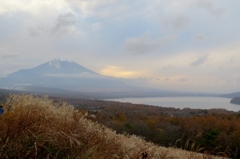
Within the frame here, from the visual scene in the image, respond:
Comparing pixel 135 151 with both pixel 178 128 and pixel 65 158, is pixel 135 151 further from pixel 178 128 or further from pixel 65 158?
pixel 178 128

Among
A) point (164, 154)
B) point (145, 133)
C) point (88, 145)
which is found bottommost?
point (145, 133)

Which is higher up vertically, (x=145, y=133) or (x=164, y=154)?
(x=164, y=154)

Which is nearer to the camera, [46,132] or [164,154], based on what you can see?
[46,132]

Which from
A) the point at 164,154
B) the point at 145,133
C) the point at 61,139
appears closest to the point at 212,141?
the point at 145,133

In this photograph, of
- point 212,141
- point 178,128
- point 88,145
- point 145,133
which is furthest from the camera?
point 178,128

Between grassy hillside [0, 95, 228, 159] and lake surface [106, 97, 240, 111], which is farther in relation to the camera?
lake surface [106, 97, 240, 111]

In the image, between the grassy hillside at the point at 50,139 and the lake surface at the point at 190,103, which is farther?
the lake surface at the point at 190,103

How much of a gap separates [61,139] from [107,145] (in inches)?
30.5

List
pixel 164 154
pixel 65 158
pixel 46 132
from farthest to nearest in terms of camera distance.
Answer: pixel 164 154, pixel 46 132, pixel 65 158

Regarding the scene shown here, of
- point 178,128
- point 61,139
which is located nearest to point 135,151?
point 61,139

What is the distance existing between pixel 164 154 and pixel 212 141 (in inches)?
832

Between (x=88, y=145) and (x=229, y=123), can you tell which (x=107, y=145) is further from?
(x=229, y=123)

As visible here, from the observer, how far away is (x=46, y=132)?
3.08 meters

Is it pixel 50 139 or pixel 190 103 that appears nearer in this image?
pixel 50 139
